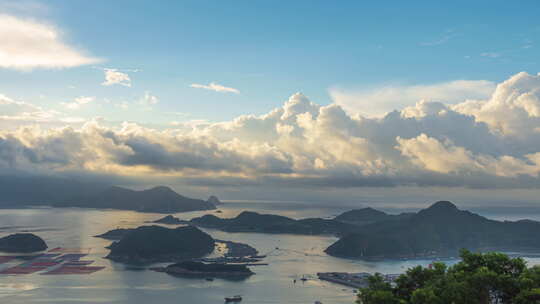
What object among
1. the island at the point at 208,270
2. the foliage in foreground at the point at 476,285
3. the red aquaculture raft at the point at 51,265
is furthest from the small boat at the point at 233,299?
the foliage in foreground at the point at 476,285

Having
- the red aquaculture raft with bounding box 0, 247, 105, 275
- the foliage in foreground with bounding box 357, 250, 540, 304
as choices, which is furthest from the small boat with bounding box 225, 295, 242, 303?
the foliage in foreground with bounding box 357, 250, 540, 304

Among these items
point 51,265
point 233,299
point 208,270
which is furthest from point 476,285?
point 51,265

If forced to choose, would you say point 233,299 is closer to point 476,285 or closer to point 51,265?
point 51,265

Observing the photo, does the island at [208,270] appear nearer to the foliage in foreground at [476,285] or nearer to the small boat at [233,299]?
the small boat at [233,299]

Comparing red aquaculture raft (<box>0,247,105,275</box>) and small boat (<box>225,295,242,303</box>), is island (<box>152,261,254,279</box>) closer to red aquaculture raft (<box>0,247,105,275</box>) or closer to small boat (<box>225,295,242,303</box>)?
red aquaculture raft (<box>0,247,105,275</box>)

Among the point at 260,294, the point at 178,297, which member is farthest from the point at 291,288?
the point at 178,297

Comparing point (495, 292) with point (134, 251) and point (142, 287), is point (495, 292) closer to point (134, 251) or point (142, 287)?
point (142, 287)
